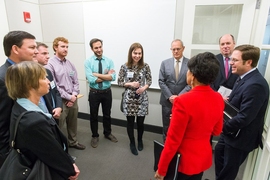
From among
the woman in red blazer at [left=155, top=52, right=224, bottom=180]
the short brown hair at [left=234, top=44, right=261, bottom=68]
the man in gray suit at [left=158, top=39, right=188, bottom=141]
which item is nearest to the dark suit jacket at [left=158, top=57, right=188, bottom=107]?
the man in gray suit at [left=158, top=39, right=188, bottom=141]

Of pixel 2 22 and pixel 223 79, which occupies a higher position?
pixel 2 22

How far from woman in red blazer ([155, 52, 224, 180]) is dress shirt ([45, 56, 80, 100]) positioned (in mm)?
1771

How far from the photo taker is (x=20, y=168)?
970mm

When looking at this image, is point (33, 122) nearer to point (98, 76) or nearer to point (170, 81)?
point (98, 76)

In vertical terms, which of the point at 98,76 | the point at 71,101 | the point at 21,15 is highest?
the point at 21,15

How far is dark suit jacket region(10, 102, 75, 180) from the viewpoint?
3.10ft

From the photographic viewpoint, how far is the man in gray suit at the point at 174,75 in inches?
93.7

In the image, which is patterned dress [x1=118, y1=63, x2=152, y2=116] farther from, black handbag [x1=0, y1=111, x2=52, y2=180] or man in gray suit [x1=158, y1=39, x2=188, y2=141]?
black handbag [x1=0, y1=111, x2=52, y2=180]

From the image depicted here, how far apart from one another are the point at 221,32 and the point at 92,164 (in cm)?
270

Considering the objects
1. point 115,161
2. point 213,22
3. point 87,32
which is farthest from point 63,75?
point 213,22

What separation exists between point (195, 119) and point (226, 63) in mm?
1510

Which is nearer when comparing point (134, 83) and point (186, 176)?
point (186, 176)

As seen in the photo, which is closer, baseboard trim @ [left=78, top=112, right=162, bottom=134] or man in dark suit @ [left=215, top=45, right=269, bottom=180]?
man in dark suit @ [left=215, top=45, right=269, bottom=180]

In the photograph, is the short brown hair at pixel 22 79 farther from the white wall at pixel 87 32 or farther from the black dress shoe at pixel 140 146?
the white wall at pixel 87 32
